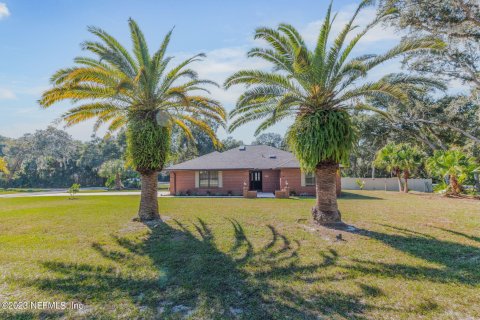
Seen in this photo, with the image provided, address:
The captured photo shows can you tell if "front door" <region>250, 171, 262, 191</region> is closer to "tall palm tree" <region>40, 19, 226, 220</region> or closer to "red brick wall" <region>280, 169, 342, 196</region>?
"red brick wall" <region>280, 169, 342, 196</region>

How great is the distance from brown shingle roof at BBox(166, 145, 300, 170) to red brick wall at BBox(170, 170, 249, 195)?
1.94 feet

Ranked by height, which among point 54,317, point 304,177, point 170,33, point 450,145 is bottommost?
point 54,317

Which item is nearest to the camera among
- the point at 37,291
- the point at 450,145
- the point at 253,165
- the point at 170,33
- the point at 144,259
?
the point at 37,291

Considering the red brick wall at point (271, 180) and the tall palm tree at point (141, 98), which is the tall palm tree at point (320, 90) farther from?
the red brick wall at point (271, 180)

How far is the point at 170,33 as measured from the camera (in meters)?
9.77

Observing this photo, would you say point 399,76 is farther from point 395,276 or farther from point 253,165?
point 253,165

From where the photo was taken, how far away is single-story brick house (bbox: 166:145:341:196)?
19.8 metres

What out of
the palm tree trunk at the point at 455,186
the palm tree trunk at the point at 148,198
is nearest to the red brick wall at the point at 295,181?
the palm tree trunk at the point at 455,186

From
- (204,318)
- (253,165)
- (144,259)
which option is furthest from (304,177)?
(204,318)

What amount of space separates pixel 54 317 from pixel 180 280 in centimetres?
193

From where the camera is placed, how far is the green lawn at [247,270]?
12.2 feet

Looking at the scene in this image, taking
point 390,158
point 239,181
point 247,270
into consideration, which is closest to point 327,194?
point 247,270

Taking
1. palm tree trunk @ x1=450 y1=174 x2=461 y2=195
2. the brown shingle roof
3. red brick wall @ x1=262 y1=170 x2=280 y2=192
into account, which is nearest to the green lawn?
palm tree trunk @ x1=450 y1=174 x2=461 y2=195

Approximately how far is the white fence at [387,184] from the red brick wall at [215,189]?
1472cm
